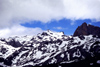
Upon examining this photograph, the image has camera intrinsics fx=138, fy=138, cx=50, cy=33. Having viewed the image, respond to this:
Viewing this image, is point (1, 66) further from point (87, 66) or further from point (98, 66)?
point (98, 66)

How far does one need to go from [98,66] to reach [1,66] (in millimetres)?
129086

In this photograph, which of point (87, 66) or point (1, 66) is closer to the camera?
point (87, 66)

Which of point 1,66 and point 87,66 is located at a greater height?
point 1,66

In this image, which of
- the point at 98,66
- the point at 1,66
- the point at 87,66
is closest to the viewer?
the point at 98,66

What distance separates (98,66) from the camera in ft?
468

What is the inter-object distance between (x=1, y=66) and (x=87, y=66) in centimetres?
11688

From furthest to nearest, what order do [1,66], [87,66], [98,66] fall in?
[1,66] < [87,66] < [98,66]

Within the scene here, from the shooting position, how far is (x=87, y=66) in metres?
155

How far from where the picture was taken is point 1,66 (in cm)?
19362

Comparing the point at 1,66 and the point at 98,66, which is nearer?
the point at 98,66

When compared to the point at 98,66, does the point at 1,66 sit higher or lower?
higher

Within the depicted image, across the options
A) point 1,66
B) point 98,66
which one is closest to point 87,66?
point 98,66

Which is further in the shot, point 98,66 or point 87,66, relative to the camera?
point 87,66
